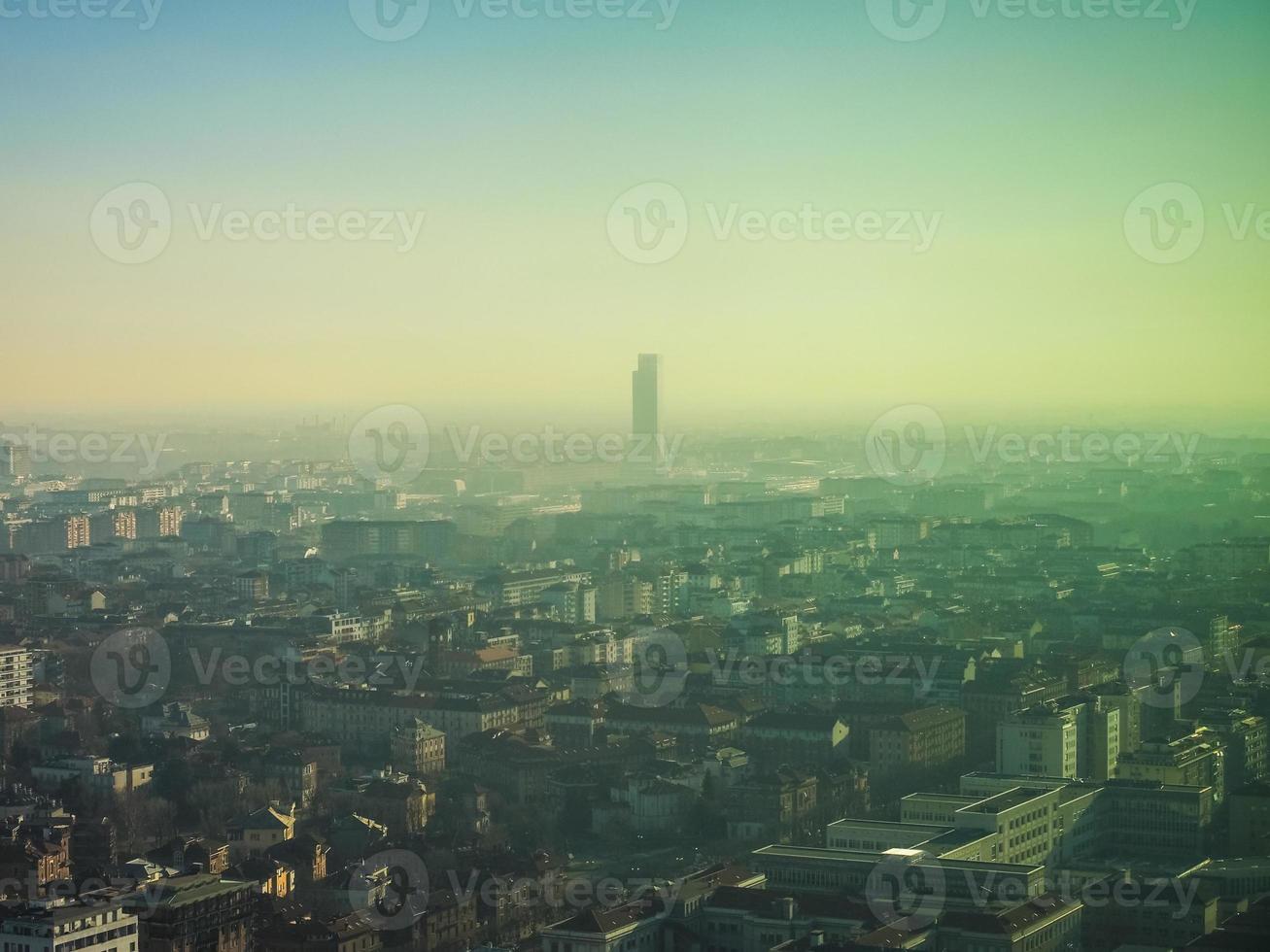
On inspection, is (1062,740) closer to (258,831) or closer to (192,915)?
(258,831)

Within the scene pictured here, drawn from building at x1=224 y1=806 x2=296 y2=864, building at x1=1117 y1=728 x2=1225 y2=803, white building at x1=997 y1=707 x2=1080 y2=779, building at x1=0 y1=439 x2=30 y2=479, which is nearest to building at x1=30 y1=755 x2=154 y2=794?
building at x1=224 y1=806 x2=296 y2=864

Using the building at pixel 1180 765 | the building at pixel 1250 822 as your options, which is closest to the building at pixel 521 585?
the building at pixel 1180 765

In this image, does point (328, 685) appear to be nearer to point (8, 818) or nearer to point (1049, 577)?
point (8, 818)

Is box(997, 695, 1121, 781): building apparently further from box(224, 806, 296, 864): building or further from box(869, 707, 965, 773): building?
box(224, 806, 296, 864): building

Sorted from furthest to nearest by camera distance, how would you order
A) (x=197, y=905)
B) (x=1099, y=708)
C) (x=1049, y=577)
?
1. (x=1049, y=577)
2. (x=1099, y=708)
3. (x=197, y=905)

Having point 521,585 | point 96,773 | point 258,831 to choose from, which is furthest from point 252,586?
point 258,831

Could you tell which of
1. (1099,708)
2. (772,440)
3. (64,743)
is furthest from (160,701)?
(772,440)

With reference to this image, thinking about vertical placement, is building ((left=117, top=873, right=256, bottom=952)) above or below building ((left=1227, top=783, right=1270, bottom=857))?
above
